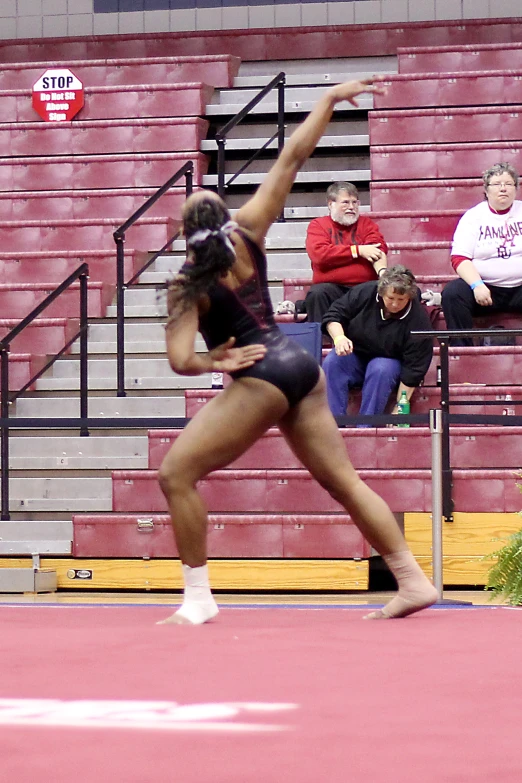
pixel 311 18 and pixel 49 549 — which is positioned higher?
pixel 311 18

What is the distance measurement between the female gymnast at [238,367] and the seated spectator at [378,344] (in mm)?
2820

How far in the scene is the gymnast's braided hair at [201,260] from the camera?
3746 mm

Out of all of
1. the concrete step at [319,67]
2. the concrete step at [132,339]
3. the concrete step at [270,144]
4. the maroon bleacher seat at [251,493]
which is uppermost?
the concrete step at [319,67]

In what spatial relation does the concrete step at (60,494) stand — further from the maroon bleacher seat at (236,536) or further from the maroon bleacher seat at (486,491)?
the maroon bleacher seat at (486,491)

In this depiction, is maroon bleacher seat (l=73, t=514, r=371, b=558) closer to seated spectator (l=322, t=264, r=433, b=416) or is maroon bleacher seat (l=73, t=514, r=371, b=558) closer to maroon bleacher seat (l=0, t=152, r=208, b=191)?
seated spectator (l=322, t=264, r=433, b=416)

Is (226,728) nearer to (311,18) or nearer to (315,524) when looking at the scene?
(315,524)

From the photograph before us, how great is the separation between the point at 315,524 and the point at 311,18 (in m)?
5.60

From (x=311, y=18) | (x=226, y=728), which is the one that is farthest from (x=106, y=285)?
(x=226, y=728)

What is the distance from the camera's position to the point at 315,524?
21.2 ft

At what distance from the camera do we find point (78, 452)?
7402mm

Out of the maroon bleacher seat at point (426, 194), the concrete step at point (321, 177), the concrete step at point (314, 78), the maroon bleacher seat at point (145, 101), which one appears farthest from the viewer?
the concrete step at point (314, 78)

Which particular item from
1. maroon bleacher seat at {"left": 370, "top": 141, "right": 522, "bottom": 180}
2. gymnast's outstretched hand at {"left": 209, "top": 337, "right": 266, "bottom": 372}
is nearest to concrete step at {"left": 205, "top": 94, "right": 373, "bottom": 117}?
maroon bleacher seat at {"left": 370, "top": 141, "right": 522, "bottom": 180}

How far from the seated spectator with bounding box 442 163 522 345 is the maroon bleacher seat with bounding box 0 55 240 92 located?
3366 millimetres

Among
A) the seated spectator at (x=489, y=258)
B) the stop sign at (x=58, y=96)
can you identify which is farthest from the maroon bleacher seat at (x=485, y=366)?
the stop sign at (x=58, y=96)
